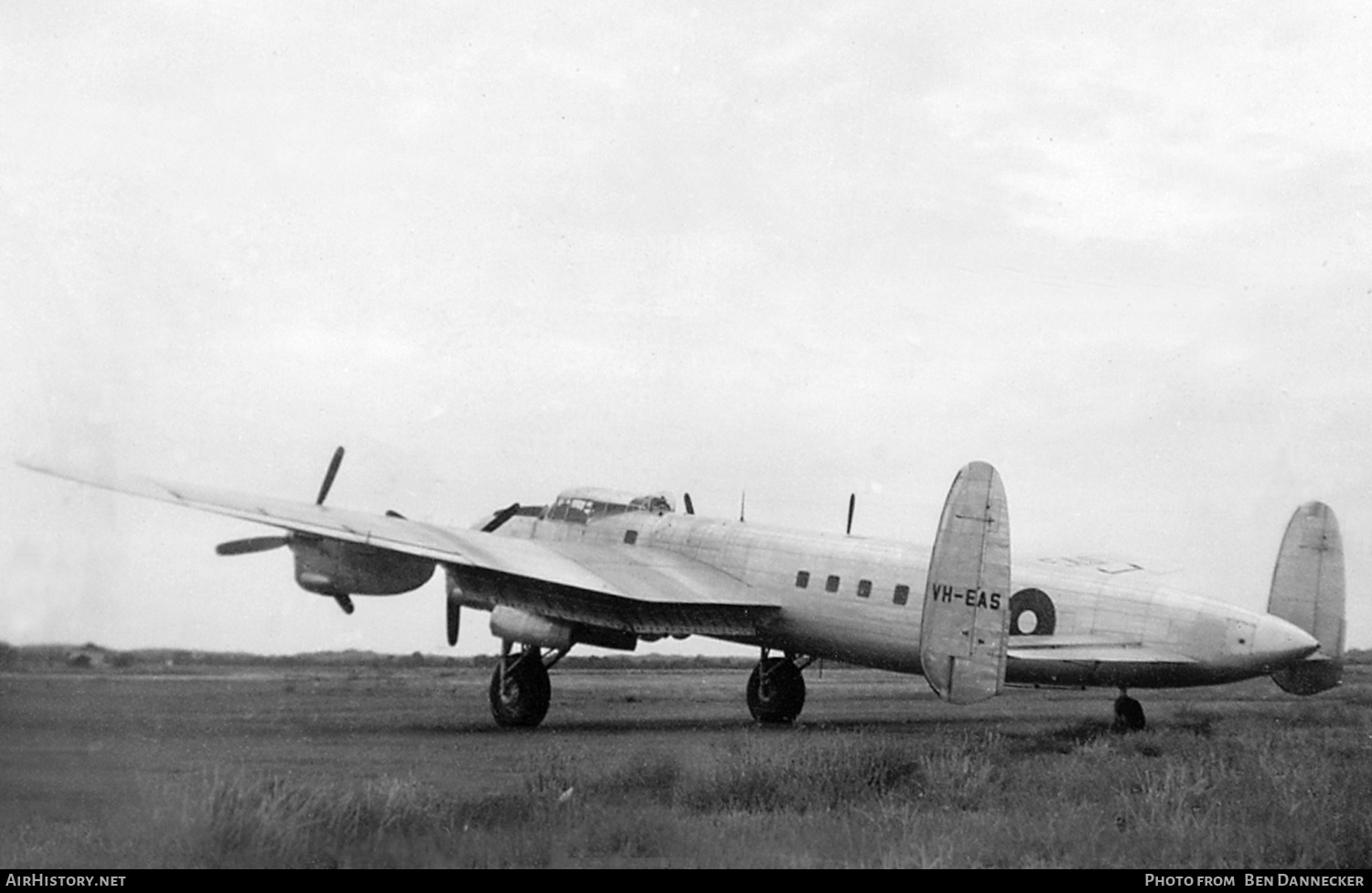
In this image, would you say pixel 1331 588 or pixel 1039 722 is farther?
pixel 1039 722

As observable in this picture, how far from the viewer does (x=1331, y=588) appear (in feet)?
63.5

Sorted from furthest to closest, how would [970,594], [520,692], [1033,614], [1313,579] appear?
[520,692] < [1313,579] < [1033,614] < [970,594]

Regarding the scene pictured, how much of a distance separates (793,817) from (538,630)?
1028 centimetres

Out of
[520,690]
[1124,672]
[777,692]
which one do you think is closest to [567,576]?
[520,690]

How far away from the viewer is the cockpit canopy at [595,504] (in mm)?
23719

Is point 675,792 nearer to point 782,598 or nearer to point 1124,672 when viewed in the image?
point 1124,672

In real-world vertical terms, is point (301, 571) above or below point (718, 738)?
above

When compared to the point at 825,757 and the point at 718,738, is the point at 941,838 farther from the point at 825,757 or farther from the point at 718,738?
the point at 718,738

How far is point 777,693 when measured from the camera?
70.0 ft

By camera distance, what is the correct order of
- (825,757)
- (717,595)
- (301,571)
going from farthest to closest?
(717,595) < (301,571) < (825,757)

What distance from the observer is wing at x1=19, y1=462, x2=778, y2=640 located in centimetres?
1805

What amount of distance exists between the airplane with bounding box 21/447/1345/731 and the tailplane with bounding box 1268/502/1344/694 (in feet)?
0.08
